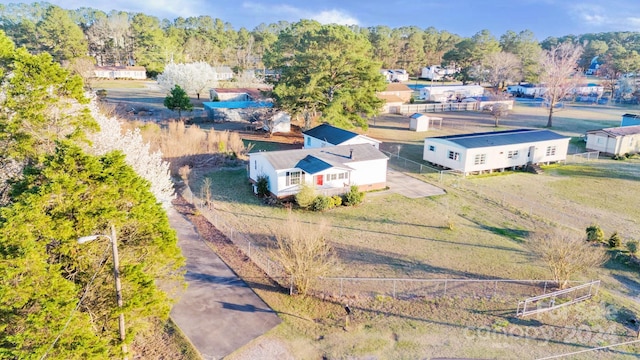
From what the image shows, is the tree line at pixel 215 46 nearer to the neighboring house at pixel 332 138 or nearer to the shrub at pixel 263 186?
the neighboring house at pixel 332 138

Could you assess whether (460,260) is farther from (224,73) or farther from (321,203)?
(224,73)

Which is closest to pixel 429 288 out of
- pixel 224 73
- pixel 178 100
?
pixel 178 100

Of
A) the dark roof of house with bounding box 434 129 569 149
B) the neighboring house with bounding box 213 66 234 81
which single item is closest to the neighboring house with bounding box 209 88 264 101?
the neighboring house with bounding box 213 66 234 81

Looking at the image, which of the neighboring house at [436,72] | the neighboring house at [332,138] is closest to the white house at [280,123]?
the neighboring house at [332,138]

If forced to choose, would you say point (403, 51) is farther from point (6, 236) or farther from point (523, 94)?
point (6, 236)

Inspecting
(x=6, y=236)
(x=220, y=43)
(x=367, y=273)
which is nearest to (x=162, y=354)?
(x=6, y=236)

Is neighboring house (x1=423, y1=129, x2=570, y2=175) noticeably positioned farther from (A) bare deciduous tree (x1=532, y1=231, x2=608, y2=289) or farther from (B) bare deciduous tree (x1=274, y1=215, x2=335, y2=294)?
(B) bare deciduous tree (x1=274, y1=215, x2=335, y2=294)

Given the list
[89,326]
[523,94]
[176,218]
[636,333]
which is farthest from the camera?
[523,94]
